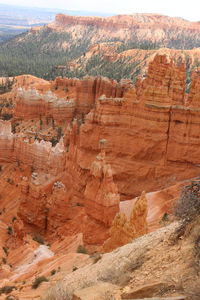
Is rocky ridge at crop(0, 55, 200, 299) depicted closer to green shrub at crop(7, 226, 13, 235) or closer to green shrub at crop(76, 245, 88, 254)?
green shrub at crop(7, 226, 13, 235)

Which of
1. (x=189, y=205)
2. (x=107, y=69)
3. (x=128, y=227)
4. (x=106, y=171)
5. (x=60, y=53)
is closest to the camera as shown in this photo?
(x=189, y=205)

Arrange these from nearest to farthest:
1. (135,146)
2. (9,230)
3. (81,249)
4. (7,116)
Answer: (81,249)
(9,230)
(135,146)
(7,116)

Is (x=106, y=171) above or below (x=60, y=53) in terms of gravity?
above

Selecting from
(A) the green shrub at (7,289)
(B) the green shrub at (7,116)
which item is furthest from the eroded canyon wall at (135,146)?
(B) the green shrub at (7,116)

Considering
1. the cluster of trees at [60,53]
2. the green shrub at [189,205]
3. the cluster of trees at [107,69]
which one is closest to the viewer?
the green shrub at [189,205]

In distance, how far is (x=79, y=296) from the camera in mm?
6895

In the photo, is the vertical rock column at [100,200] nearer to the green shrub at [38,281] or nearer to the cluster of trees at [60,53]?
the green shrub at [38,281]

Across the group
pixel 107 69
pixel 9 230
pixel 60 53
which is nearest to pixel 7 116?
pixel 9 230

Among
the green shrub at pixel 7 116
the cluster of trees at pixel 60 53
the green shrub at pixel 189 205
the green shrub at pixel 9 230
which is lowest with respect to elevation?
the green shrub at pixel 7 116

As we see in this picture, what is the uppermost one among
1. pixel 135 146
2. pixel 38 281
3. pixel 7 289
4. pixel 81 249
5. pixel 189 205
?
pixel 189 205

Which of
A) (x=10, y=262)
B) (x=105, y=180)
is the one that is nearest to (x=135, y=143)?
(x=105, y=180)

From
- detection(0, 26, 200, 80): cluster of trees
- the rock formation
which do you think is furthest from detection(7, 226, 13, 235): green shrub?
detection(0, 26, 200, 80): cluster of trees

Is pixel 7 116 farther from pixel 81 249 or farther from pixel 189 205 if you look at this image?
pixel 189 205

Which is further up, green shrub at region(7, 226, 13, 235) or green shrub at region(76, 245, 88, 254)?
green shrub at region(76, 245, 88, 254)
